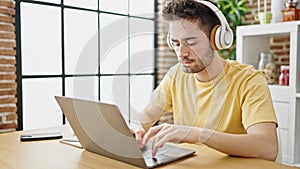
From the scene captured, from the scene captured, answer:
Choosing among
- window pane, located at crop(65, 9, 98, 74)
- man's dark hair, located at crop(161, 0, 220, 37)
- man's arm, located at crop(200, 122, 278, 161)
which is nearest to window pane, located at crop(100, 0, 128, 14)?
window pane, located at crop(65, 9, 98, 74)

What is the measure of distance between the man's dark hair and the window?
1096mm

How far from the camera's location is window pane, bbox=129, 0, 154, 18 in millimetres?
3254

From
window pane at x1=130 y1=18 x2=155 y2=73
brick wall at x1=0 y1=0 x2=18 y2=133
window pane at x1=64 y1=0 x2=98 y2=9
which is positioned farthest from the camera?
window pane at x1=130 y1=18 x2=155 y2=73

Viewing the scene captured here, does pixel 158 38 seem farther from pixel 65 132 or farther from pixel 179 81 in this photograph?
pixel 65 132

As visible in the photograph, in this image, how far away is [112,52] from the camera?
3131mm

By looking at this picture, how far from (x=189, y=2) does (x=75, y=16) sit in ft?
5.65

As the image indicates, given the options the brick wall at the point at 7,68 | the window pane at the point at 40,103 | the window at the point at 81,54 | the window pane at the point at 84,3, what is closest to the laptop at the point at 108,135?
the window at the point at 81,54

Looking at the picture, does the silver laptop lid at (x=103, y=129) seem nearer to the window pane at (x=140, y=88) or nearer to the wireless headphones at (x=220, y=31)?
the wireless headphones at (x=220, y=31)

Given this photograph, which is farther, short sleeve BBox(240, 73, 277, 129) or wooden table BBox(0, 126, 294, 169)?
short sleeve BBox(240, 73, 277, 129)

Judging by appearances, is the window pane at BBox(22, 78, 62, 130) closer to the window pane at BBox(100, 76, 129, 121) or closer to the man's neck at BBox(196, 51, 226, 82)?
the window pane at BBox(100, 76, 129, 121)

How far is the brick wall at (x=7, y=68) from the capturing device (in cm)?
225

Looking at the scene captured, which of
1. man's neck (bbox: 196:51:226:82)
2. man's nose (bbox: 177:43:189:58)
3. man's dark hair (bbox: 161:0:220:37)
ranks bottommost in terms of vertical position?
man's neck (bbox: 196:51:226:82)

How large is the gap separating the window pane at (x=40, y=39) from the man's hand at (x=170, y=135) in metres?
1.77

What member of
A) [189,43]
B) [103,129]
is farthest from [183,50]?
[103,129]
